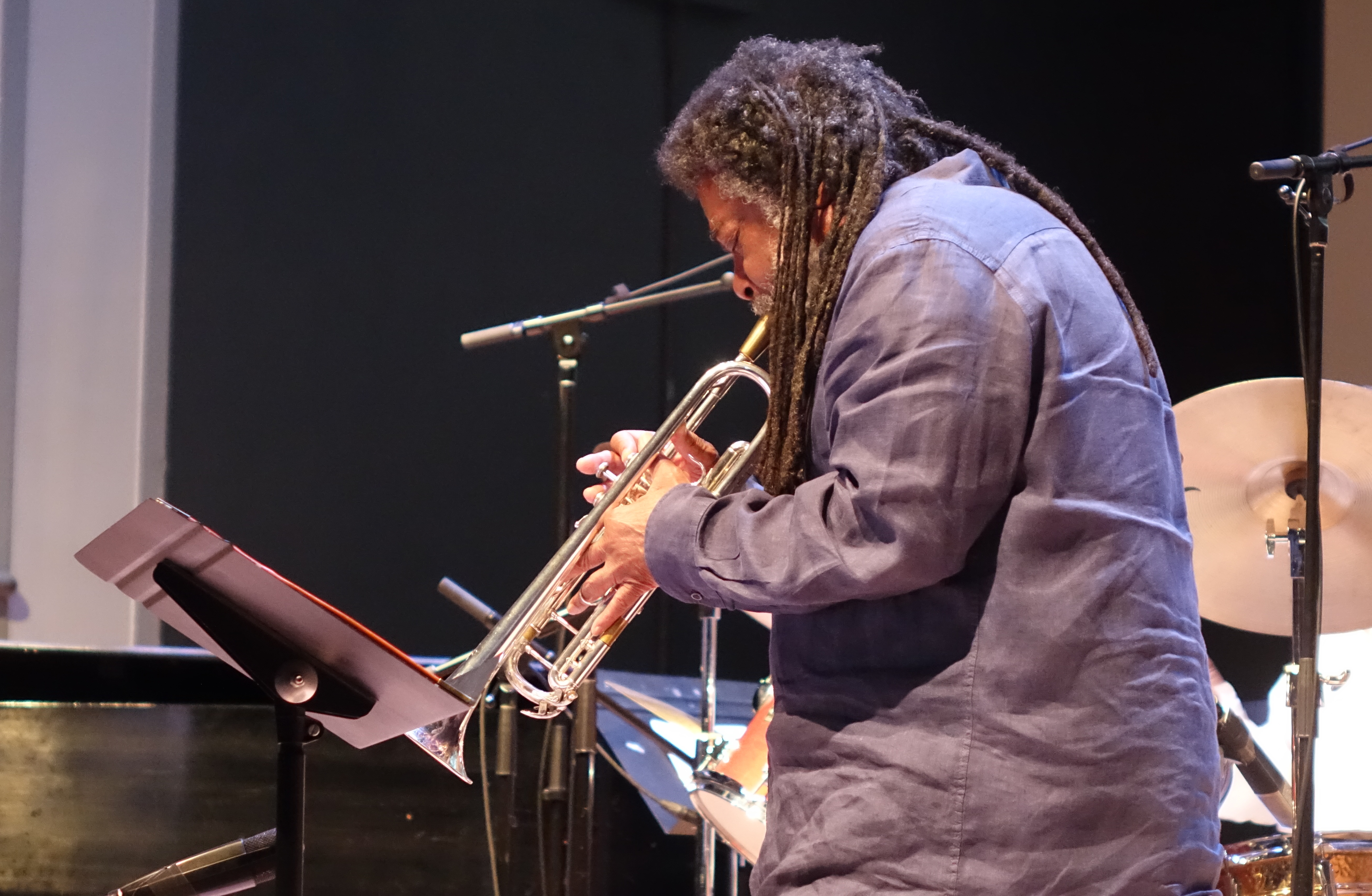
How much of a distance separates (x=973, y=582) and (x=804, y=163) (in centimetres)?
53

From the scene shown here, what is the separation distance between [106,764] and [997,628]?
2.19 metres

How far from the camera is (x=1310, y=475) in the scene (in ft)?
6.94

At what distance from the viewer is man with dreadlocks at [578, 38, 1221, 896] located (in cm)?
127

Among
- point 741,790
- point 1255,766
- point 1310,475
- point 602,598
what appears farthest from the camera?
point 741,790

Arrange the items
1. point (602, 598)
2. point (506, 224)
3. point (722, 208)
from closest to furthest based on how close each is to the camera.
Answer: point (722, 208) → point (602, 598) → point (506, 224)

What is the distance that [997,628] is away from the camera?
1307 millimetres

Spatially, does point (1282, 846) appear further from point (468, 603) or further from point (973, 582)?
point (468, 603)

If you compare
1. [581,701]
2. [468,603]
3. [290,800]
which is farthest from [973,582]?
[581,701]

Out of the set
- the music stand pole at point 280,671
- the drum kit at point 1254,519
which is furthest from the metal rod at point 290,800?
the drum kit at point 1254,519

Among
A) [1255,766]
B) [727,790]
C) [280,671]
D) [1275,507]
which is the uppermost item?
[1275,507]

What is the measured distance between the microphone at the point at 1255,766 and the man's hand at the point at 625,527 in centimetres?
102

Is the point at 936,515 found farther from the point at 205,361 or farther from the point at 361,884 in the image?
the point at 205,361

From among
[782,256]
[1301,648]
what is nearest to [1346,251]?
[1301,648]

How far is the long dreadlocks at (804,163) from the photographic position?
1494mm
